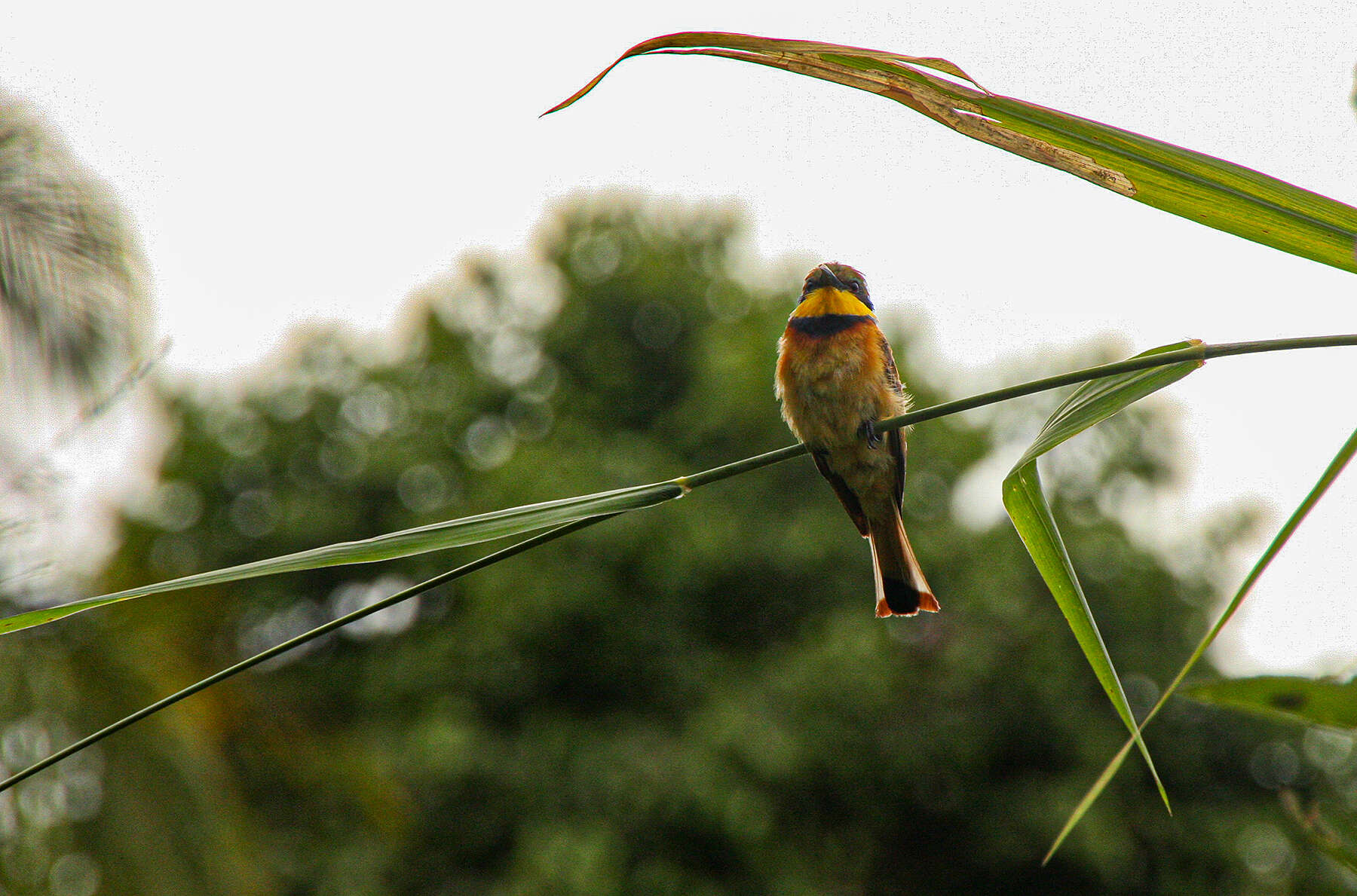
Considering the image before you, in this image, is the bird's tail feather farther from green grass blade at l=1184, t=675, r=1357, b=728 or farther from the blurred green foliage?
the blurred green foliage

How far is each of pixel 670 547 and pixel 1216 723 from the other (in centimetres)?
768

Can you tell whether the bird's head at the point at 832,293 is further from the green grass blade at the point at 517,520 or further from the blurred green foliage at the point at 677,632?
the blurred green foliage at the point at 677,632

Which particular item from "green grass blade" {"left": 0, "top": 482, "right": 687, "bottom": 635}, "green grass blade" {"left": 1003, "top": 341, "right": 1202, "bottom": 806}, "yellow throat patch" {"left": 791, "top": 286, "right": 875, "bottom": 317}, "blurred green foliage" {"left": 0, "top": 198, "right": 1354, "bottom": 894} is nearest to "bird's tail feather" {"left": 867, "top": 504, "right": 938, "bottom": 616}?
"yellow throat patch" {"left": 791, "top": 286, "right": 875, "bottom": 317}

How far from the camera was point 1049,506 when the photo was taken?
1166mm

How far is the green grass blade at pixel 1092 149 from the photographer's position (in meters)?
1.11

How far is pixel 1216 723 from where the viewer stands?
1348cm

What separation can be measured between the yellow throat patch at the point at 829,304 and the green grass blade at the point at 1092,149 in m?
1.85

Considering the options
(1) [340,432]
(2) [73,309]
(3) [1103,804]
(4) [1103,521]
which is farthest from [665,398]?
(2) [73,309]

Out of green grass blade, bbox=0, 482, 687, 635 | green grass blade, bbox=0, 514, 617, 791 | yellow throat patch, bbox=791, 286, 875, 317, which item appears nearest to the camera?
green grass blade, bbox=0, 514, 617, 791

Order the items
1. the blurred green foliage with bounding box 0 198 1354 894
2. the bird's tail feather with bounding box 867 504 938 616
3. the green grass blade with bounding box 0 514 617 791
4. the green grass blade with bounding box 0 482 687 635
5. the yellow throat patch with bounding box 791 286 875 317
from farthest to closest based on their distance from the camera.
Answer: the blurred green foliage with bounding box 0 198 1354 894
the yellow throat patch with bounding box 791 286 875 317
the bird's tail feather with bounding box 867 504 938 616
the green grass blade with bounding box 0 482 687 635
the green grass blade with bounding box 0 514 617 791

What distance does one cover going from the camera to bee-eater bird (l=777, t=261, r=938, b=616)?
9.14ft

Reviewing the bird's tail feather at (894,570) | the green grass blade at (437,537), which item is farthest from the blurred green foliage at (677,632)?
the green grass blade at (437,537)

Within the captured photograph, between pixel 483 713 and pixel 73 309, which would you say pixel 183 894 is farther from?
pixel 483 713

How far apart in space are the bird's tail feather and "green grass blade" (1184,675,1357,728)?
1605 mm
